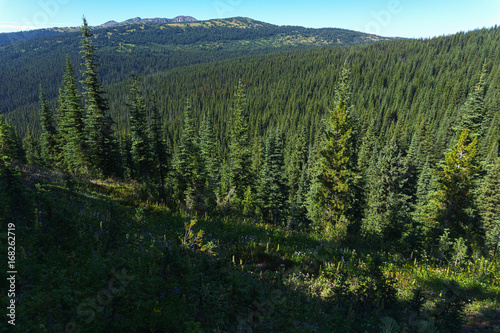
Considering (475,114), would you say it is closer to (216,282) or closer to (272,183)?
(272,183)

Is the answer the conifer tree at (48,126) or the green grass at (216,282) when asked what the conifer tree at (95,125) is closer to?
the green grass at (216,282)

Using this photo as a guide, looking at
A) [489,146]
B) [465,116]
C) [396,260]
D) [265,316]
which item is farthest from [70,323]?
[489,146]

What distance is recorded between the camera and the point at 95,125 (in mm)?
21984

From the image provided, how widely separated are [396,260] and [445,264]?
6.74ft

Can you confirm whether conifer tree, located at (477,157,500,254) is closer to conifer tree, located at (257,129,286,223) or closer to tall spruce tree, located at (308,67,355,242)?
tall spruce tree, located at (308,67,355,242)

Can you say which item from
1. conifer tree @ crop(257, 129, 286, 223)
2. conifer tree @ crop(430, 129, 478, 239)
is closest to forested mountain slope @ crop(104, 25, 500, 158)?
conifer tree @ crop(430, 129, 478, 239)

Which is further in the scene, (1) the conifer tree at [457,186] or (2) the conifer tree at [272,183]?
(2) the conifer tree at [272,183]

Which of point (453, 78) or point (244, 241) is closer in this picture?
point (244, 241)

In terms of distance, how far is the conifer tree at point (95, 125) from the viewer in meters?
21.6

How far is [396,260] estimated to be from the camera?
8680 millimetres

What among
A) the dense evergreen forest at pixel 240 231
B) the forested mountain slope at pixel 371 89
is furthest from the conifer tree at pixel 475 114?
the forested mountain slope at pixel 371 89

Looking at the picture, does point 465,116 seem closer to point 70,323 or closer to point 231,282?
point 231,282

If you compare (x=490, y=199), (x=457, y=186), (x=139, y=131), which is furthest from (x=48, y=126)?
(x=490, y=199)

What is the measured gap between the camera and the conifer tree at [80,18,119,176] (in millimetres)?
21625
